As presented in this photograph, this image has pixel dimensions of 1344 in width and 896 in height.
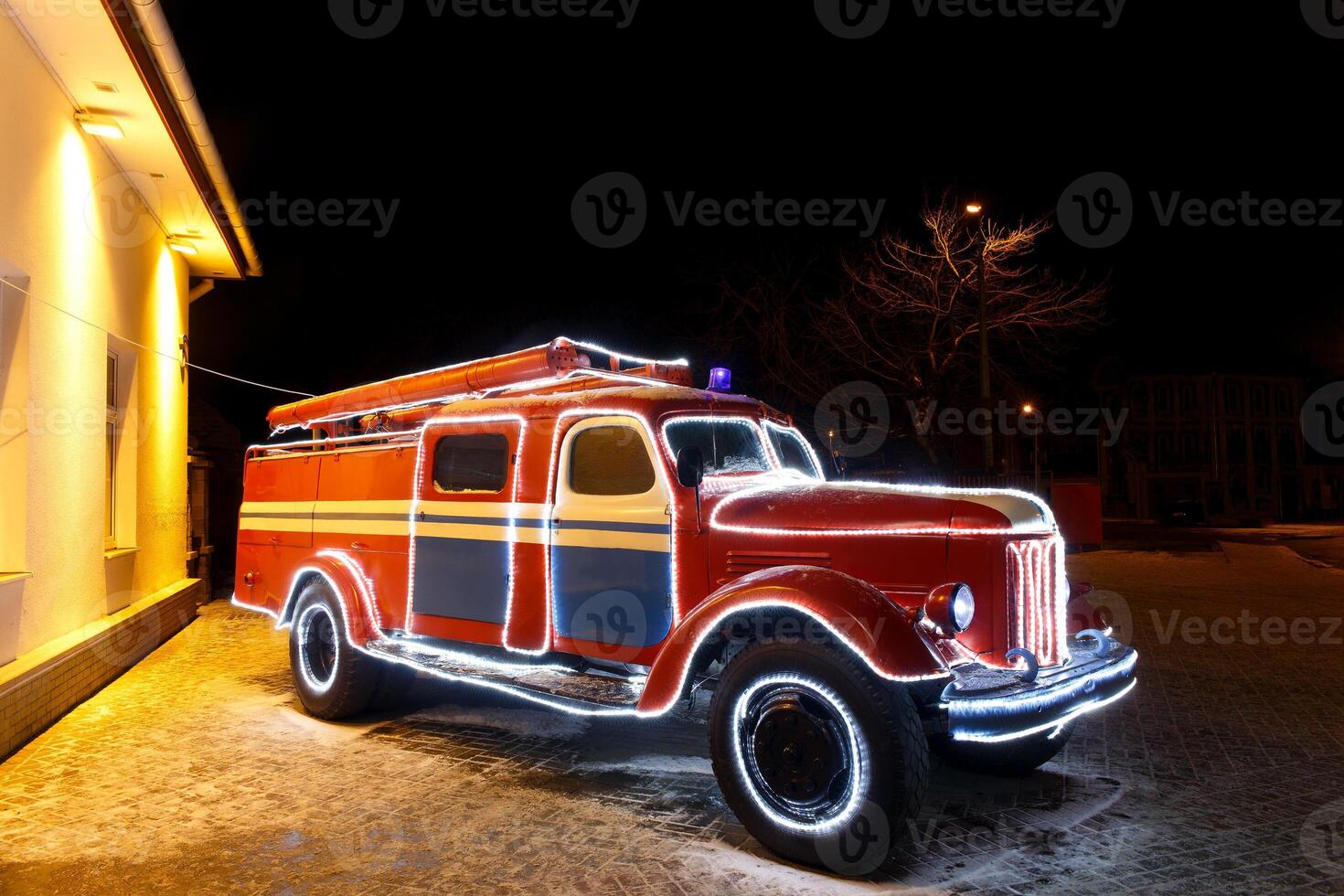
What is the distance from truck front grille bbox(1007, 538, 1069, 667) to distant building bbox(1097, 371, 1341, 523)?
4983 cm

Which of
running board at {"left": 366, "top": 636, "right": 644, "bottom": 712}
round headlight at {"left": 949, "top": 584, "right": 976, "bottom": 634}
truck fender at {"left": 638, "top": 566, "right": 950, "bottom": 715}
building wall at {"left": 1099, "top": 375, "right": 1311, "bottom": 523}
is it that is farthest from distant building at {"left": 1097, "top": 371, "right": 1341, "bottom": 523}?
truck fender at {"left": 638, "top": 566, "right": 950, "bottom": 715}

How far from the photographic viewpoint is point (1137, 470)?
50.4 meters

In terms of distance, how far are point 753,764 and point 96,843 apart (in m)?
3.19

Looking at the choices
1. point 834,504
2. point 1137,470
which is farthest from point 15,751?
point 1137,470

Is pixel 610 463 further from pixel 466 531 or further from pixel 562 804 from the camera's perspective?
pixel 562 804

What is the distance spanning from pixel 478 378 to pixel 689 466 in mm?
2181

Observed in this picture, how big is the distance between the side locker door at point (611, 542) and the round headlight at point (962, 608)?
1.54m

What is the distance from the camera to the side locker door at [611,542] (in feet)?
16.4

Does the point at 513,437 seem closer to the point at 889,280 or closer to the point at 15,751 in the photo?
the point at 15,751

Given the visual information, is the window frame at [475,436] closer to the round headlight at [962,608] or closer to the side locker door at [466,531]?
the side locker door at [466,531]

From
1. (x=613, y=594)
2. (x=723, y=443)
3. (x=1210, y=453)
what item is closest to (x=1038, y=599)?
(x=723, y=443)

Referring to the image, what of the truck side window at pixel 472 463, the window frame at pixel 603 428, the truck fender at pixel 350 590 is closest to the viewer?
the window frame at pixel 603 428

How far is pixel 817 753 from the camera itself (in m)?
4.07

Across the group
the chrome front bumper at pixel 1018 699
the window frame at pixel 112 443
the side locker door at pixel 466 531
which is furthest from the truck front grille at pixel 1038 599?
the window frame at pixel 112 443
